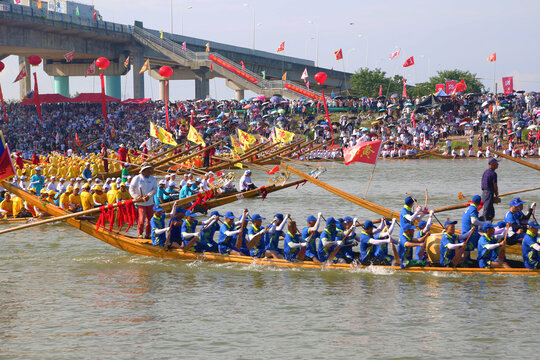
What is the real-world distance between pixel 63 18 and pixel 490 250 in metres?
56.0

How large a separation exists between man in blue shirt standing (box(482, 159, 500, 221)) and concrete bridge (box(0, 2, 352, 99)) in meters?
48.6

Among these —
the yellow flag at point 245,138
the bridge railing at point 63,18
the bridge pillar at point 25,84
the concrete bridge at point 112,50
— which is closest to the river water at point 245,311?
the yellow flag at point 245,138

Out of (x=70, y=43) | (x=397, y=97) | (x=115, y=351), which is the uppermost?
(x=70, y=43)

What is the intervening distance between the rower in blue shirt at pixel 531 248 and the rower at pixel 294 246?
4256 mm

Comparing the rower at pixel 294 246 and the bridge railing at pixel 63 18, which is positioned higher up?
the bridge railing at pixel 63 18

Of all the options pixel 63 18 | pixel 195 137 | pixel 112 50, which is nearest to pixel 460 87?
pixel 195 137

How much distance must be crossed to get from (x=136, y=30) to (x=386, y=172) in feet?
121

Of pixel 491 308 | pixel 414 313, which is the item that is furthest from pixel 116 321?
pixel 491 308

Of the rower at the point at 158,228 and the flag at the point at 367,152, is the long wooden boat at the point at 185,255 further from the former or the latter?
the flag at the point at 367,152

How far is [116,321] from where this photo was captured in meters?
12.5

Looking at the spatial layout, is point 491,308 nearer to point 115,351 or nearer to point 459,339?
point 459,339

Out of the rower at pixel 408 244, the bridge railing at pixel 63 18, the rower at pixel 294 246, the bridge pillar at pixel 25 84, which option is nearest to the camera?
the rower at pixel 408 244

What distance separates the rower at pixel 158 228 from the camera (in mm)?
16391

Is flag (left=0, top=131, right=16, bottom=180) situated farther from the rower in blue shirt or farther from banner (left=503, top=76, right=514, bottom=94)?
banner (left=503, top=76, right=514, bottom=94)
